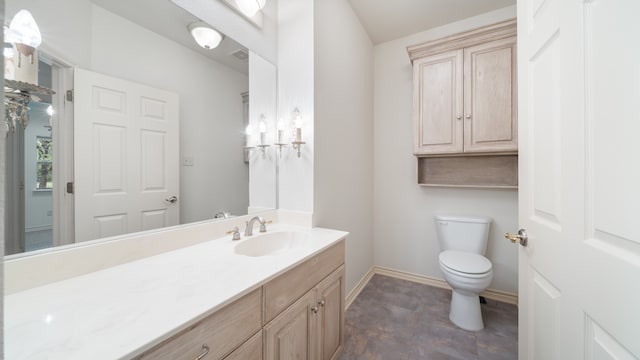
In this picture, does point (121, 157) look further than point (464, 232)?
No

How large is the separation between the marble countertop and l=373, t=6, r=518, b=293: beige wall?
1.74 metres

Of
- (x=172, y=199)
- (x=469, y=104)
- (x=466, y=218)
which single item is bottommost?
(x=466, y=218)

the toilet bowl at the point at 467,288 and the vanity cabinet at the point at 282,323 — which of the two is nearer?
the vanity cabinet at the point at 282,323

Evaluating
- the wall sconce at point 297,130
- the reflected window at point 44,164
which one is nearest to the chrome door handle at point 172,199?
the reflected window at point 44,164

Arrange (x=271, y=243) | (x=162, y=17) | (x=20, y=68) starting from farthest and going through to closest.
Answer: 1. (x=271, y=243)
2. (x=162, y=17)
3. (x=20, y=68)

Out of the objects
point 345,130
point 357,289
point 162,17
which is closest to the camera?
point 162,17

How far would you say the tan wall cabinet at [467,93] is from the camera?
69.0 inches

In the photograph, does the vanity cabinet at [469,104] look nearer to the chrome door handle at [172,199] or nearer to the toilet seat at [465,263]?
the toilet seat at [465,263]

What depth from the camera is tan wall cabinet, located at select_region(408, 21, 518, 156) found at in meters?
1.75

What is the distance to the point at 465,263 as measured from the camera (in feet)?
5.48

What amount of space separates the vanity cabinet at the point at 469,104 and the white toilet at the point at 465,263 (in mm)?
404

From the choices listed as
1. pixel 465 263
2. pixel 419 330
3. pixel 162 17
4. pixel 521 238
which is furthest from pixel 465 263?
pixel 162 17

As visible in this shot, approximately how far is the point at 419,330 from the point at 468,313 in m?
0.39

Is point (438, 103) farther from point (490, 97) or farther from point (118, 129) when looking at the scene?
point (118, 129)
